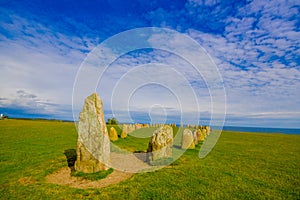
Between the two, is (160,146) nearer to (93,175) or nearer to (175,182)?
(175,182)

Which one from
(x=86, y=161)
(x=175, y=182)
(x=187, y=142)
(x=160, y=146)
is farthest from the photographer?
(x=187, y=142)

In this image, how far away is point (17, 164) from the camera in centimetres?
848

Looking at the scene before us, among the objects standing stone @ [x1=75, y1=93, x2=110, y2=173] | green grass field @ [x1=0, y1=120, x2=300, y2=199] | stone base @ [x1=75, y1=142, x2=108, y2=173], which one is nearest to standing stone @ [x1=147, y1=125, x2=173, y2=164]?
green grass field @ [x1=0, y1=120, x2=300, y2=199]

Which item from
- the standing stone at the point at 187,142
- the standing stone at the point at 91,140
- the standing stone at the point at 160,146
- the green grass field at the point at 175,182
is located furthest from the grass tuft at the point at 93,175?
the standing stone at the point at 187,142

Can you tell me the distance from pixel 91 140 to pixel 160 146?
344 centimetres

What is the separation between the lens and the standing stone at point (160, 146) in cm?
924

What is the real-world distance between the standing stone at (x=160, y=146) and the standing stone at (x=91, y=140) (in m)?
2.41

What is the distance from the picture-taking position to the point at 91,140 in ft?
24.7

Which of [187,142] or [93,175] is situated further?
[187,142]

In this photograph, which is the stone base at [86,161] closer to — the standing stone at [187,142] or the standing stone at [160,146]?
the standing stone at [160,146]

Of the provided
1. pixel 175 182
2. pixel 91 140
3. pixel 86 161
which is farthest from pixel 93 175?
pixel 175 182

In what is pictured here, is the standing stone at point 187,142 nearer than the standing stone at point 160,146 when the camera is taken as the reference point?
No

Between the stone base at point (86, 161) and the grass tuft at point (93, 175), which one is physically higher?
the stone base at point (86, 161)

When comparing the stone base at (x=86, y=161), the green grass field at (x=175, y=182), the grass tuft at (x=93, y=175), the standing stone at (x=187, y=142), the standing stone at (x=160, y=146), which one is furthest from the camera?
the standing stone at (x=187, y=142)
